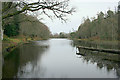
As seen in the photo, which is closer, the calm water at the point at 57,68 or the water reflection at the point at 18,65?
the calm water at the point at 57,68

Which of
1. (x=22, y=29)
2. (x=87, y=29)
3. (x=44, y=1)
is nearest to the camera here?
(x=44, y=1)

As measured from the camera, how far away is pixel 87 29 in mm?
50562

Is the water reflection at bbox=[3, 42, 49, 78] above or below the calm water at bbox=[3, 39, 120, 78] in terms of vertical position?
above

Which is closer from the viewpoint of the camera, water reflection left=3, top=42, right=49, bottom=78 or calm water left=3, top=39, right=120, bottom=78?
calm water left=3, top=39, right=120, bottom=78

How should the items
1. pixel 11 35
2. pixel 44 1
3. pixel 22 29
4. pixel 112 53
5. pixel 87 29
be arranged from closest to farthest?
pixel 44 1
pixel 112 53
pixel 11 35
pixel 22 29
pixel 87 29

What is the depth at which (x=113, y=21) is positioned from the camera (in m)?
34.0

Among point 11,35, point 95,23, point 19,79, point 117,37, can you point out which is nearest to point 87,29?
point 95,23

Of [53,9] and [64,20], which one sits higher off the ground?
[53,9]

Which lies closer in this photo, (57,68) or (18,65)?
(57,68)

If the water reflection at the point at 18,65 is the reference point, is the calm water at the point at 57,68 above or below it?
below

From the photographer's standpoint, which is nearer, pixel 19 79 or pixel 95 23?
pixel 19 79

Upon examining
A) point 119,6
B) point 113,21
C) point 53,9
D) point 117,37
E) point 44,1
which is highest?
point 119,6

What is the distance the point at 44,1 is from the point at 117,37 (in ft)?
98.5

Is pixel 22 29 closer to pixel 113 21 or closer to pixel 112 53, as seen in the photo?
pixel 113 21
